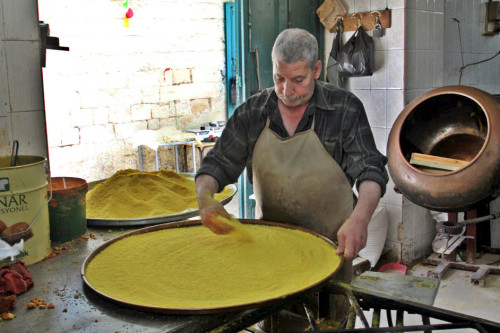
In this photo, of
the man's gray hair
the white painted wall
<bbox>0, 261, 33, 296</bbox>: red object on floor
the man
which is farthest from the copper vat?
<bbox>0, 261, 33, 296</bbox>: red object on floor

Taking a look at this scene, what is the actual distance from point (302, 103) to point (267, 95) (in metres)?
0.19

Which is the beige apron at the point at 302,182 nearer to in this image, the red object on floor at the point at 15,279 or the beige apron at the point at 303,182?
the beige apron at the point at 303,182

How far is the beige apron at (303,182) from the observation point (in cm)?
212

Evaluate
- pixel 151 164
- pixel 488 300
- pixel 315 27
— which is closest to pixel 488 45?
pixel 315 27

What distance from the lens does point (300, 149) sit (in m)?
2.13

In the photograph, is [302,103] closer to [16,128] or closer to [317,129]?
[317,129]

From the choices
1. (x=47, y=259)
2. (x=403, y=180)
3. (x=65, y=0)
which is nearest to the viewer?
Answer: (x=47, y=259)

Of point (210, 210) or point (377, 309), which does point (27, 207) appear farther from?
point (377, 309)

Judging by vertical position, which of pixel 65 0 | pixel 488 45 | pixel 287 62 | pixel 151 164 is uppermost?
pixel 65 0

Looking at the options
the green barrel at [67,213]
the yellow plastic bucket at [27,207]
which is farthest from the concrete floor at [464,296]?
the yellow plastic bucket at [27,207]

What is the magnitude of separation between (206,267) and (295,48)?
93 cm

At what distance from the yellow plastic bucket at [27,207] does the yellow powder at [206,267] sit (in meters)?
0.25

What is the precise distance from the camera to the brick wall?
6188 mm

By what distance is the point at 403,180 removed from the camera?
309 centimetres
